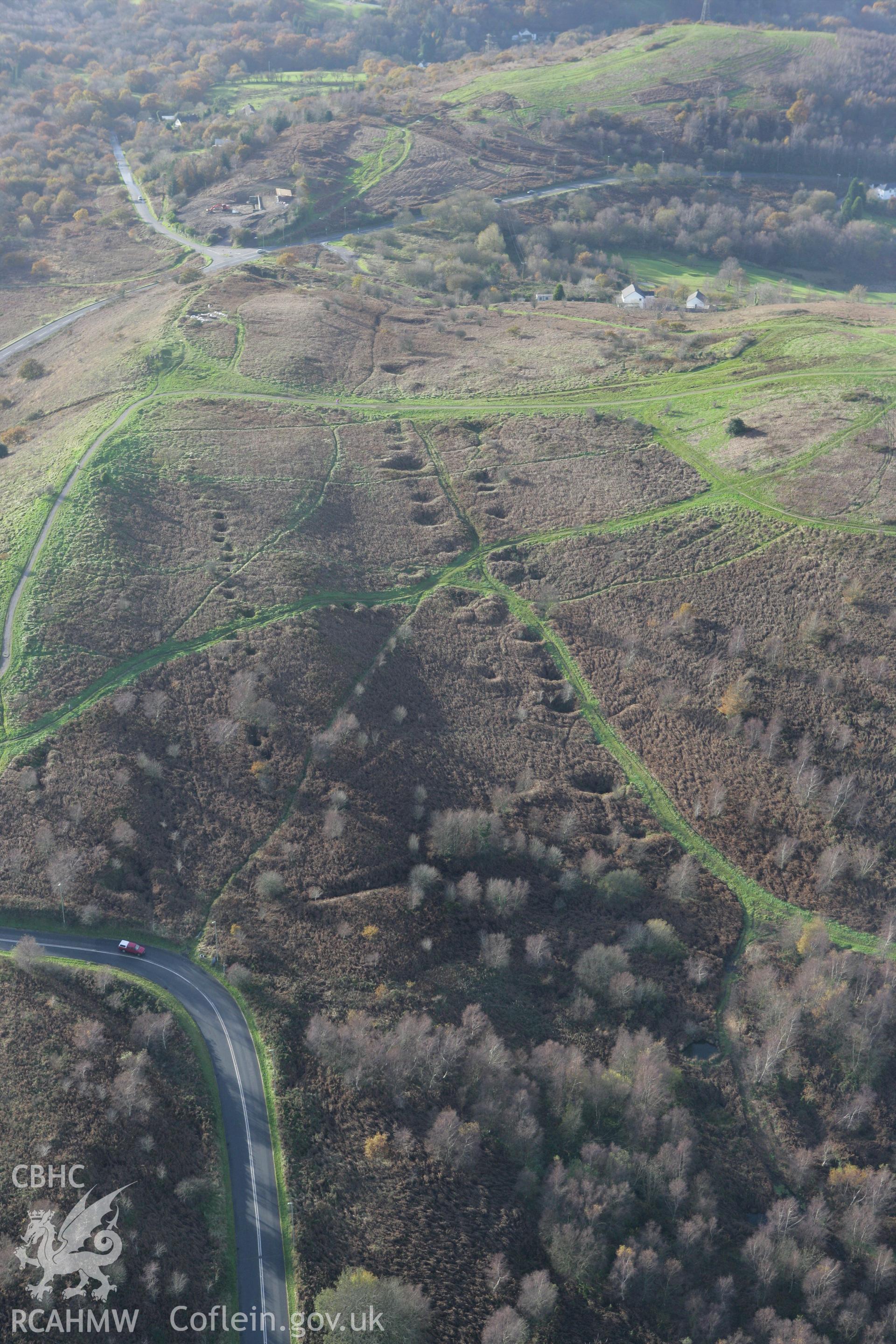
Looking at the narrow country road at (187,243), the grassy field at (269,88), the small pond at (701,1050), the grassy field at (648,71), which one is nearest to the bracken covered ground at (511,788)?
the small pond at (701,1050)

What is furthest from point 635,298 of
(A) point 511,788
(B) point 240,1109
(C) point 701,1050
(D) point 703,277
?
(B) point 240,1109

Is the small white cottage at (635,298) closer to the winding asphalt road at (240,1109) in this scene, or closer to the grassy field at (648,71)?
the grassy field at (648,71)

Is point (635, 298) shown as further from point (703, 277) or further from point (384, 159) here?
point (384, 159)

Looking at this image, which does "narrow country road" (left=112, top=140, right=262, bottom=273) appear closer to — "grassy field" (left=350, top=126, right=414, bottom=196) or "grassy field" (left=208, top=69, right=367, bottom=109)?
"grassy field" (left=350, top=126, right=414, bottom=196)

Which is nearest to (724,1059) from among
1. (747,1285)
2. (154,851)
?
(747,1285)

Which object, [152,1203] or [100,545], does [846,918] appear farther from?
[100,545]

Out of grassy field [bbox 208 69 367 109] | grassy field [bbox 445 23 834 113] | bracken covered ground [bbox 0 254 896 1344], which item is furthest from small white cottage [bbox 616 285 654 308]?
grassy field [bbox 208 69 367 109]
